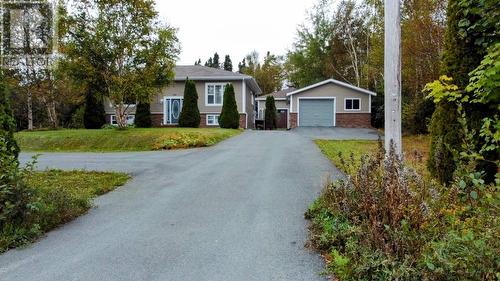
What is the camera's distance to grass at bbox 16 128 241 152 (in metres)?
17.1

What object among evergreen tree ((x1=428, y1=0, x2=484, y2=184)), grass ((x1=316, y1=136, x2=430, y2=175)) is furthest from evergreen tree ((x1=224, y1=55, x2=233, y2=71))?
evergreen tree ((x1=428, y1=0, x2=484, y2=184))

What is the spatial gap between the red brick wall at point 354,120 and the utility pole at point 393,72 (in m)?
24.4

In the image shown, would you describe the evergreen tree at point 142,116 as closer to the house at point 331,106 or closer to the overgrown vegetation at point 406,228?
the house at point 331,106

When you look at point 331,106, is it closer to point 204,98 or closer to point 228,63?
point 204,98

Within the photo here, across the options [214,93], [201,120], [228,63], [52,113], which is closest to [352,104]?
[214,93]

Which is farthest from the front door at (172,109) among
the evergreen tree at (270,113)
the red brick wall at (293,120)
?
the evergreen tree at (270,113)

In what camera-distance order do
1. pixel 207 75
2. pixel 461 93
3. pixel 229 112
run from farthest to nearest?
pixel 207 75
pixel 229 112
pixel 461 93

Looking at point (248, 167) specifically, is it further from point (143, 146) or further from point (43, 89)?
point (43, 89)

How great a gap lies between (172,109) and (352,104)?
13.3 meters

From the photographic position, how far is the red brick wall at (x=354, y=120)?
1155 inches

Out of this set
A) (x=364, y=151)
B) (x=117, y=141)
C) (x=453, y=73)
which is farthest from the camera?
(x=117, y=141)

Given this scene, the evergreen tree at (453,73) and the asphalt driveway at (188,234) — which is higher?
the evergreen tree at (453,73)

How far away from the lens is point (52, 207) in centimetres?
549

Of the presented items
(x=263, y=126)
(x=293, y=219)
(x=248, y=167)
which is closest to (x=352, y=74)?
(x=263, y=126)
